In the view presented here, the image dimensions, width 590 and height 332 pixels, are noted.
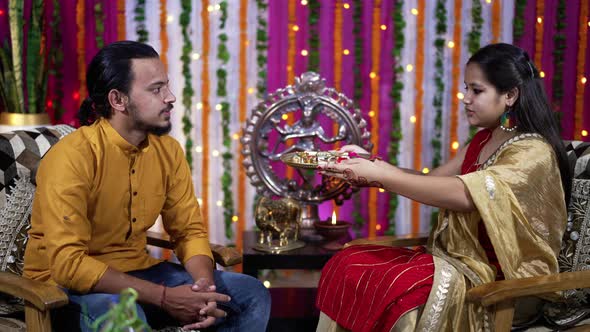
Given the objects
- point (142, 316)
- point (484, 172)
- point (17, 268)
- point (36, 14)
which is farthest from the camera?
point (36, 14)

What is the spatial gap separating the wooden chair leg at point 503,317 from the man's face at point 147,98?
129 centimetres

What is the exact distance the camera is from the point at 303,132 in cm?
373

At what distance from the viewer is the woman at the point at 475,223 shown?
7.81 ft

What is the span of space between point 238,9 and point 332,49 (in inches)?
24.0

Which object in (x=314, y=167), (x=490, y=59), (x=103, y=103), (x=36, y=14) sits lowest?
(x=314, y=167)

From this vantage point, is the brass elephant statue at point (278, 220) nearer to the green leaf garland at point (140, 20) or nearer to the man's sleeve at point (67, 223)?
the man's sleeve at point (67, 223)

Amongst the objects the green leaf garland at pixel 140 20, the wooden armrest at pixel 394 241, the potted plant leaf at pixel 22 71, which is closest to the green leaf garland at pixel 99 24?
the green leaf garland at pixel 140 20

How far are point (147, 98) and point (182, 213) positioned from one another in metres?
0.47

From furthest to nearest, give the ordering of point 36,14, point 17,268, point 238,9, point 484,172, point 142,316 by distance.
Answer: point 238,9, point 36,14, point 17,268, point 484,172, point 142,316

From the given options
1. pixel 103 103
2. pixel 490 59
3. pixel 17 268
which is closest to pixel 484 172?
pixel 490 59

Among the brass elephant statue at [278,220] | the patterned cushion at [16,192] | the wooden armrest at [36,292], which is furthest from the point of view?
the brass elephant statue at [278,220]

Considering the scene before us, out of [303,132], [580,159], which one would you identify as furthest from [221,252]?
[580,159]

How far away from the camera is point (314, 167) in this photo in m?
2.75

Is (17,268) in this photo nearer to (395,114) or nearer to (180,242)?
(180,242)
